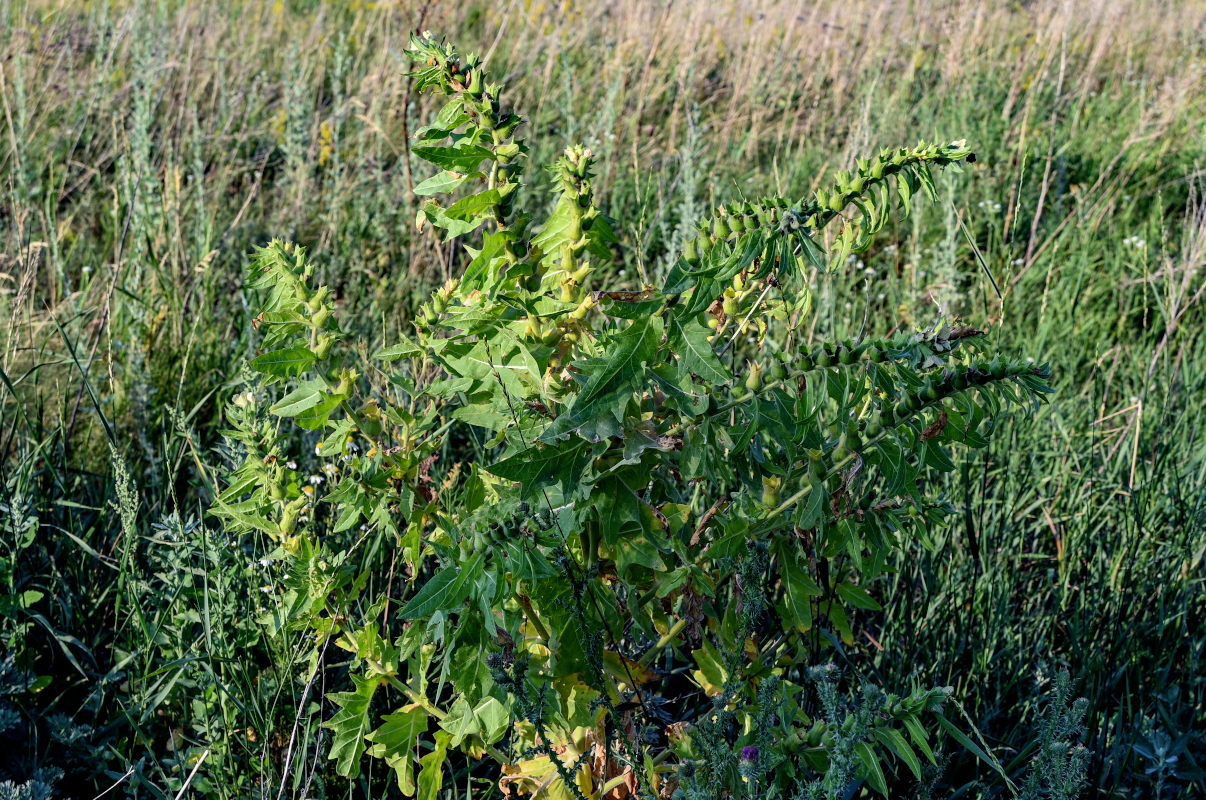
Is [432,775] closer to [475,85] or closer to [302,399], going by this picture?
[302,399]

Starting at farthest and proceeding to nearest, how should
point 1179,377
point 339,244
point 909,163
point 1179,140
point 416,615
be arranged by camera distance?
point 1179,140 < point 339,244 < point 1179,377 < point 909,163 < point 416,615

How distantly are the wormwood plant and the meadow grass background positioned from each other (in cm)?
19

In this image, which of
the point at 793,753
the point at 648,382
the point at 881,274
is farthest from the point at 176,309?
the point at 881,274

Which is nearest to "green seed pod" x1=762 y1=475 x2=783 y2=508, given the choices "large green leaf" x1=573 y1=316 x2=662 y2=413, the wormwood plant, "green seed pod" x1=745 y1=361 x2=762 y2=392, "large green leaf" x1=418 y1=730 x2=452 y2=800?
the wormwood plant

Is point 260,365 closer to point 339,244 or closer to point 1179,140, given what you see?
point 339,244

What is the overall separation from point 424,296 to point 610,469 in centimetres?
192

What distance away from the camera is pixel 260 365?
1170mm

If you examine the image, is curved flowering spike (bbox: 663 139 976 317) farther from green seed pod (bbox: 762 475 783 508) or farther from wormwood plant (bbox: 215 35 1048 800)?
green seed pod (bbox: 762 475 783 508)

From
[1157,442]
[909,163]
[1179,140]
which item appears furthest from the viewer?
[1179,140]

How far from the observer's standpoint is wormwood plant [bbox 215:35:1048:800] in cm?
108

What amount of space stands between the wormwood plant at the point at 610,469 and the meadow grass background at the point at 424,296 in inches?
7.4

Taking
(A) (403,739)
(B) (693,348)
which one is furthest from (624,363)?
(A) (403,739)

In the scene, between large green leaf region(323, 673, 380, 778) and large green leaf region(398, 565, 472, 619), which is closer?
large green leaf region(398, 565, 472, 619)

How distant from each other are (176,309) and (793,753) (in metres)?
2.19
